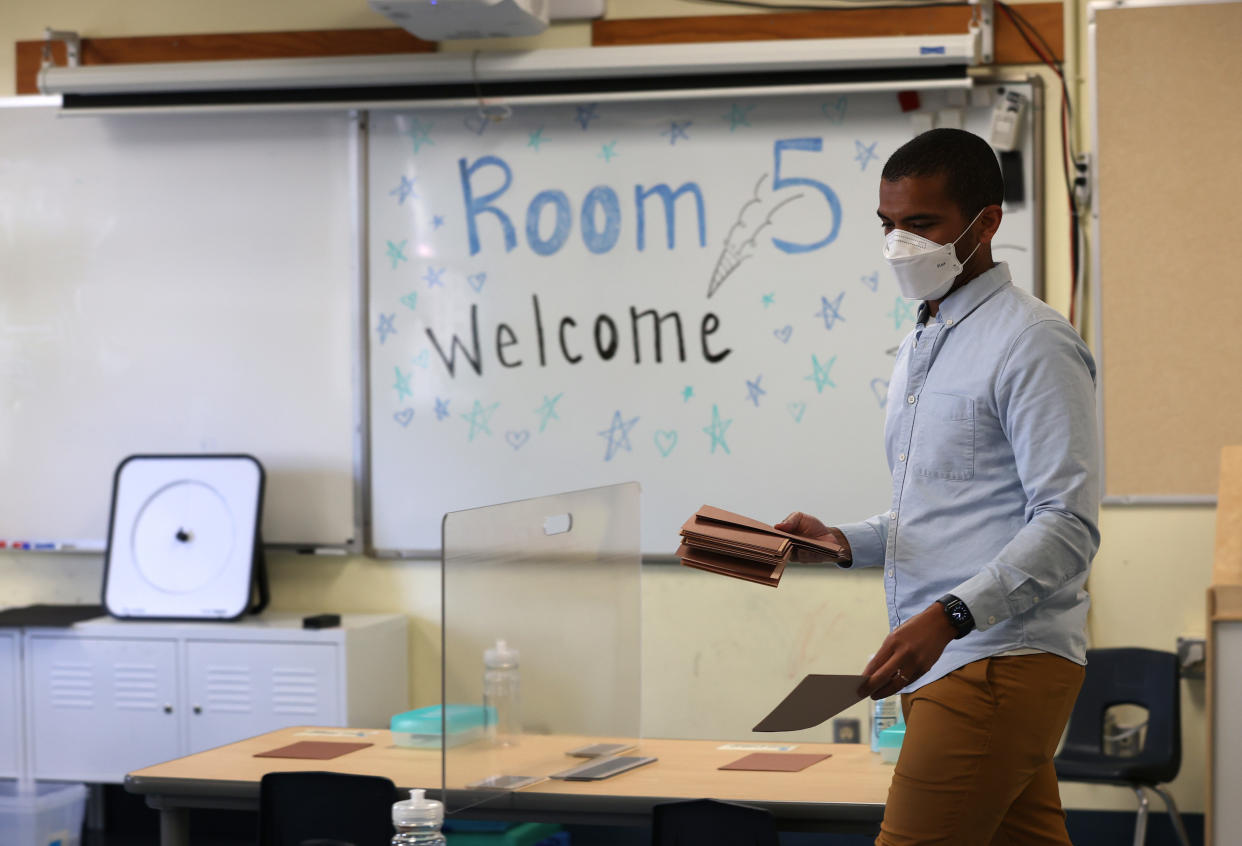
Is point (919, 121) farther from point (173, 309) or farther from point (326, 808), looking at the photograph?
point (326, 808)

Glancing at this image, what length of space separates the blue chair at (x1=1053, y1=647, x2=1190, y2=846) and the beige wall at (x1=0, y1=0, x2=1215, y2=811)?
169 mm

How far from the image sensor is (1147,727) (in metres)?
3.69

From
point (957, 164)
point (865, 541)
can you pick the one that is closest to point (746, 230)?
point (865, 541)

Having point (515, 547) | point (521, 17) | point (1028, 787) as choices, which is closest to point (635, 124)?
point (521, 17)

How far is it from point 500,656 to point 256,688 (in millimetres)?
2008

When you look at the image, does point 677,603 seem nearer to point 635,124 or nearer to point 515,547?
point 635,124

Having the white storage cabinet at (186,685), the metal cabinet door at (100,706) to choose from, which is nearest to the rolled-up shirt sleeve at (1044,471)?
the white storage cabinet at (186,685)

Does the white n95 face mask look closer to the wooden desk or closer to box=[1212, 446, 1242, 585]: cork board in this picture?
the wooden desk

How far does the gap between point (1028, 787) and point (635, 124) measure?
2852 millimetres

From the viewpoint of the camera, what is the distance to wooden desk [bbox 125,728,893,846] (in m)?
2.25

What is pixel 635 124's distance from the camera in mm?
4156

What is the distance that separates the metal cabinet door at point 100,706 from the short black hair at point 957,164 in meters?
3.14

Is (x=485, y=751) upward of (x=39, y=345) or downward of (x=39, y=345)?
downward

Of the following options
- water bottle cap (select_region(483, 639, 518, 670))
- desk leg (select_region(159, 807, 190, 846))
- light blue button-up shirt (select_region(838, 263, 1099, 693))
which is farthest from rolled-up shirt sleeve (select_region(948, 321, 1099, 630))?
desk leg (select_region(159, 807, 190, 846))
